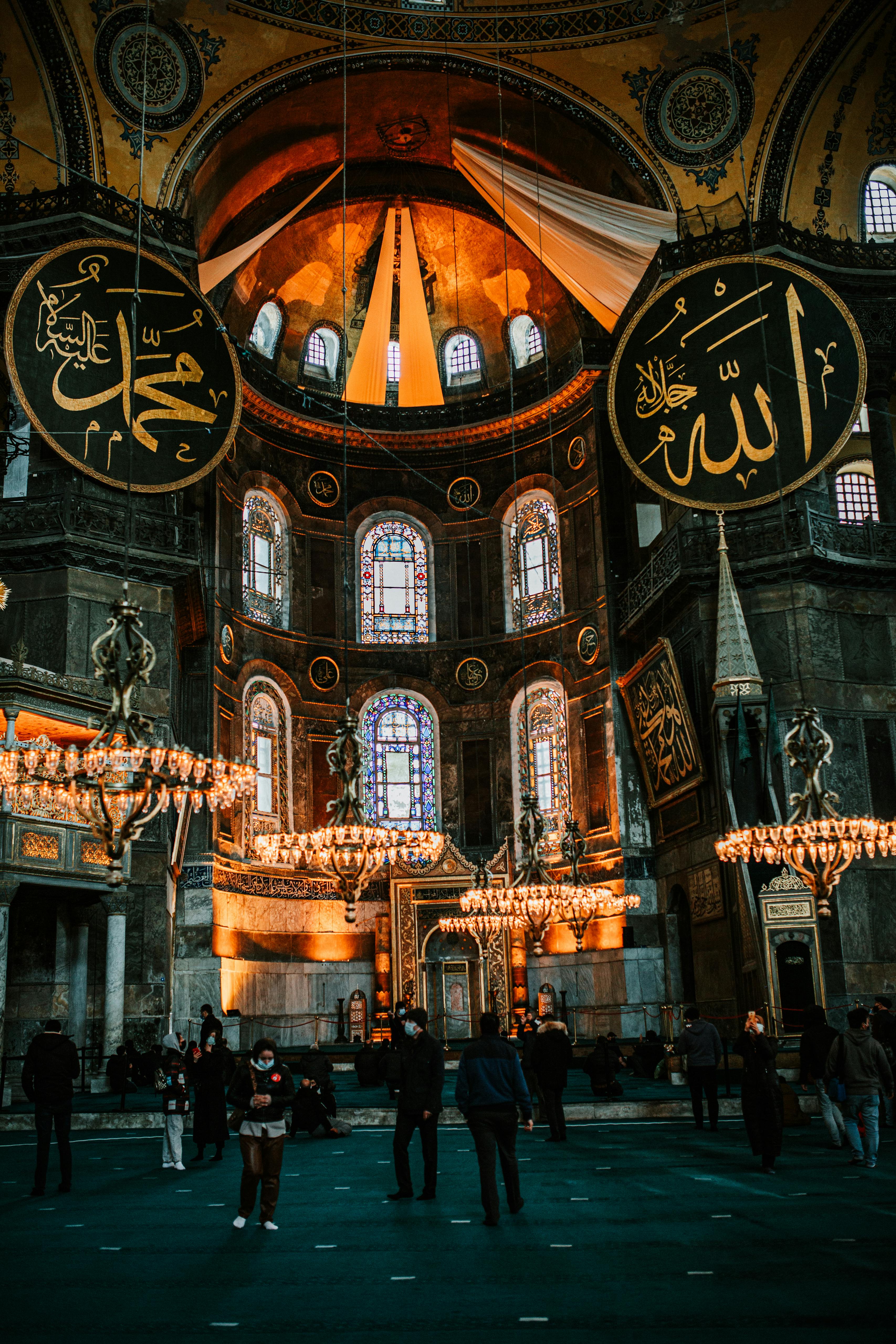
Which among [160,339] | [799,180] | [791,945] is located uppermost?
[799,180]

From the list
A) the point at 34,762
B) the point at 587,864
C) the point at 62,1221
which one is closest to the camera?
the point at 62,1221

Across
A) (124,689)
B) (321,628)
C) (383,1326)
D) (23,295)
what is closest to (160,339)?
(23,295)

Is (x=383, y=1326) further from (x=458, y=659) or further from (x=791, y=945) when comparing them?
(x=458, y=659)

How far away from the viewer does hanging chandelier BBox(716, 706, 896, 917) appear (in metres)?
10.4

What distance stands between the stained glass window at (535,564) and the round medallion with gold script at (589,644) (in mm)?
906

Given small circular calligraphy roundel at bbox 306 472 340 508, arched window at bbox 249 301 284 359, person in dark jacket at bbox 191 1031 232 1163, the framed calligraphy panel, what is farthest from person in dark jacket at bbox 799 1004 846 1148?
arched window at bbox 249 301 284 359

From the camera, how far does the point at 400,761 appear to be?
21.0 metres

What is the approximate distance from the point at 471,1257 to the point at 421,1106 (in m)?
1.65

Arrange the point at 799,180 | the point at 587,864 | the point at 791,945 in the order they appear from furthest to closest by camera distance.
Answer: the point at 587,864, the point at 799,180, the point at 791,945

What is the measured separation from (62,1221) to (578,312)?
16.4m

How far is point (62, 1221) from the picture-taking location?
6.10 metres

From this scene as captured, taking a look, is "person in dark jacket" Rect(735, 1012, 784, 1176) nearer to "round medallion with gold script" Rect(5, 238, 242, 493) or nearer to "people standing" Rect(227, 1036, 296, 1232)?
"people standing" Rect(227, 1036, 296, 1232)

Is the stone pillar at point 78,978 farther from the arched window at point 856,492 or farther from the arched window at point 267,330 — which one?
the arched window at point 856,492

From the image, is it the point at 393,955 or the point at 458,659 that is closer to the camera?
the point at 393,955
